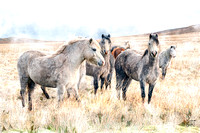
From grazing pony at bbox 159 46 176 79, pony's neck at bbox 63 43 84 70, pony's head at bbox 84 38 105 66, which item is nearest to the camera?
pony's head at bbox 84 38 105 66

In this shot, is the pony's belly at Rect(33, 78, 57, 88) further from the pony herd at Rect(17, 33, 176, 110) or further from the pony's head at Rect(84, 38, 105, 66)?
the pony's head at Rect(84, 38, 105, 66)

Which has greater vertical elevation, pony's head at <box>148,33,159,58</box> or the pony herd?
pony's head at <box>148,33,159,58</box>

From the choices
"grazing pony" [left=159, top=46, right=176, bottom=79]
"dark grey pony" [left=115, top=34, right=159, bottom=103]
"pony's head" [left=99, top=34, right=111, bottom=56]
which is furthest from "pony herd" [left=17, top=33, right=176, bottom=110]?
"grazing pony" [left=159, top=46, right=176, bottom=79]

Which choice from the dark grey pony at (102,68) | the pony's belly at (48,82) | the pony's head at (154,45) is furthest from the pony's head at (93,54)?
the dark grey pony at (102,68)

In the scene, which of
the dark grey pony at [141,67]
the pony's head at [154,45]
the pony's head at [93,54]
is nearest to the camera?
the pony's head at [93,54]

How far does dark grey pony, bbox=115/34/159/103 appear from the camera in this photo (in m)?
5.63

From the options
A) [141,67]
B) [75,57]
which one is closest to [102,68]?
[141,67]

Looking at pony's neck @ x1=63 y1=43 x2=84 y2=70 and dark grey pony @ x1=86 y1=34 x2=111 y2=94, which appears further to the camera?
dark grey pony @ x1=86 y1=34 x2=111 y2=94

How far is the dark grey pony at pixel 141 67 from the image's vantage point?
5.63 m

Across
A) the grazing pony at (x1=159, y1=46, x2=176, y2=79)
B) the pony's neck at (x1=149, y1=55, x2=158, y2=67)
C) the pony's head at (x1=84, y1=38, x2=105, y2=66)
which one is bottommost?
the grazing pony at (x1=159, y1=46, x2=176, y2=79)

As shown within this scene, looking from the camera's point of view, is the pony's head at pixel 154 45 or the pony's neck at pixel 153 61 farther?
the pony's neck at pixel 153 61

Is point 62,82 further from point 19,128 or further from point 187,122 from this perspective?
point 187,122

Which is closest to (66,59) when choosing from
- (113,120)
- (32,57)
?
(32,57)

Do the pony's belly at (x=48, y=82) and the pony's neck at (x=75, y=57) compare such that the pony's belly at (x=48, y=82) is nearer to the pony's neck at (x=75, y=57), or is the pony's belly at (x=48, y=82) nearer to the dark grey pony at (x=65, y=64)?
the dark grey pony at (x=65, y=64)
